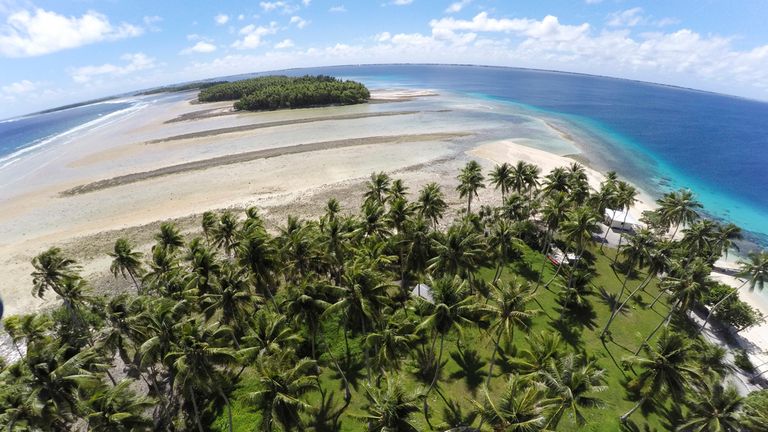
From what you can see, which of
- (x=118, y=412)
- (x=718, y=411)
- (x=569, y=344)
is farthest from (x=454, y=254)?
(x=118, y=412)

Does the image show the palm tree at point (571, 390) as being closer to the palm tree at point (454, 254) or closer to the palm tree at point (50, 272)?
the palm tree at point (454, 254)

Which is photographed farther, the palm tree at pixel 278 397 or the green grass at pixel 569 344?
the green grass at pixel 569 344

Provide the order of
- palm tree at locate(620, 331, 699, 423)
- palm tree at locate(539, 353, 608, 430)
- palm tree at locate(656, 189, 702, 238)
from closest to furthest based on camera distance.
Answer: palm tree at locate(539, 353, 608, 430) < palm tree at locate(620, 331, 699, 423) < palm tree at locate(656, 189, 702, 238)

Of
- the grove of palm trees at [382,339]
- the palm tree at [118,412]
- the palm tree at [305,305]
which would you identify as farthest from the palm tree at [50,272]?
the palm tree at [305,305]

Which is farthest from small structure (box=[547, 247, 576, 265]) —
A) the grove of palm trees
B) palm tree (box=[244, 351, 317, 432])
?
palm tree (box=[244, 351, 317, 432])

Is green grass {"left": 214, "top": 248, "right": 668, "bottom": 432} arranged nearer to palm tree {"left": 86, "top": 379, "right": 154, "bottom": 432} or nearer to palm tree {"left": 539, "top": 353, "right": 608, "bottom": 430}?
palm tree {"left": 86, "top": 379, "right": 154, "bottom": 432}

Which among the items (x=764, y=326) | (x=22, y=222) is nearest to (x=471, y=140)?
(x=764, y=326)
